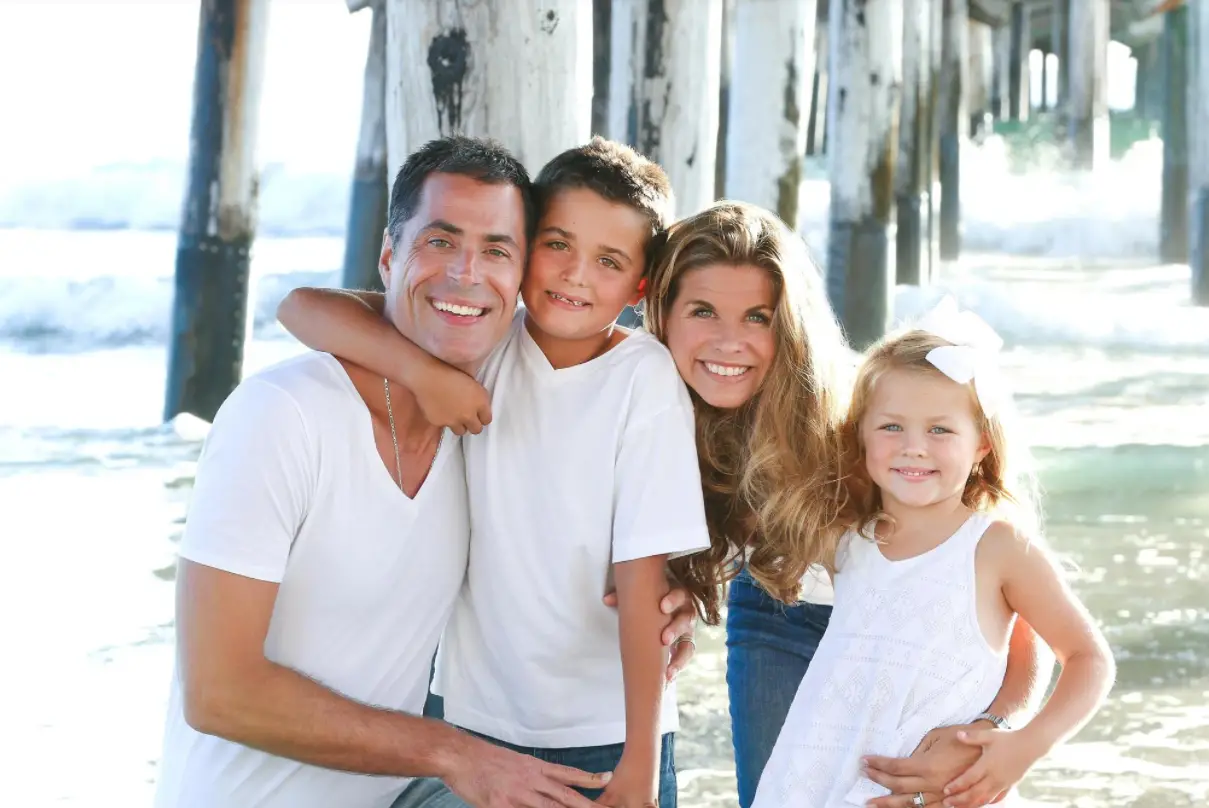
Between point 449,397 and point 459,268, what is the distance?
0.20 metres

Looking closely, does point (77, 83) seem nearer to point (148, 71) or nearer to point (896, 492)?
point (148, 71)

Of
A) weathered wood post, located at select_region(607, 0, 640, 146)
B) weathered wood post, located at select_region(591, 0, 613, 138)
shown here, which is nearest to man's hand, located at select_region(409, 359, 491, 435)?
weathered wood post, located at select_region(607, 0, 640, 146)

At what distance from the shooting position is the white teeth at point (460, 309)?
228cm

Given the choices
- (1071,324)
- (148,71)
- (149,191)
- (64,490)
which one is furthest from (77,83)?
(64,490)

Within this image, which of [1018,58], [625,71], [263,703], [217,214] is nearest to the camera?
[263,703]

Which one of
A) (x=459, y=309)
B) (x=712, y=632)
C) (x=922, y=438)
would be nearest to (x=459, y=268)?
(x=459, y=309)

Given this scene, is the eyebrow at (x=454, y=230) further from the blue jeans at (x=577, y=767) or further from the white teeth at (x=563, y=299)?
the blue jeans at (x=577, y=767)

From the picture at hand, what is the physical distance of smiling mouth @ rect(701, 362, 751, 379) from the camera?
2.56 meters

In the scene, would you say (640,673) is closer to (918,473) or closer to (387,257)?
(918,473)

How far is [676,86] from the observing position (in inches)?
237

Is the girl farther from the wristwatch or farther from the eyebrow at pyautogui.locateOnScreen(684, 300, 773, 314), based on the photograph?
the eyebrow at pyautogui.locateOnScreen(684, 300, 773, 314)

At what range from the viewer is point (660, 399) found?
2.37m

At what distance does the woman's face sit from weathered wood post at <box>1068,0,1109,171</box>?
22.0m

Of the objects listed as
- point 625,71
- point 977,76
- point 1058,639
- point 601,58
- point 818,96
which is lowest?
point 1058,639
